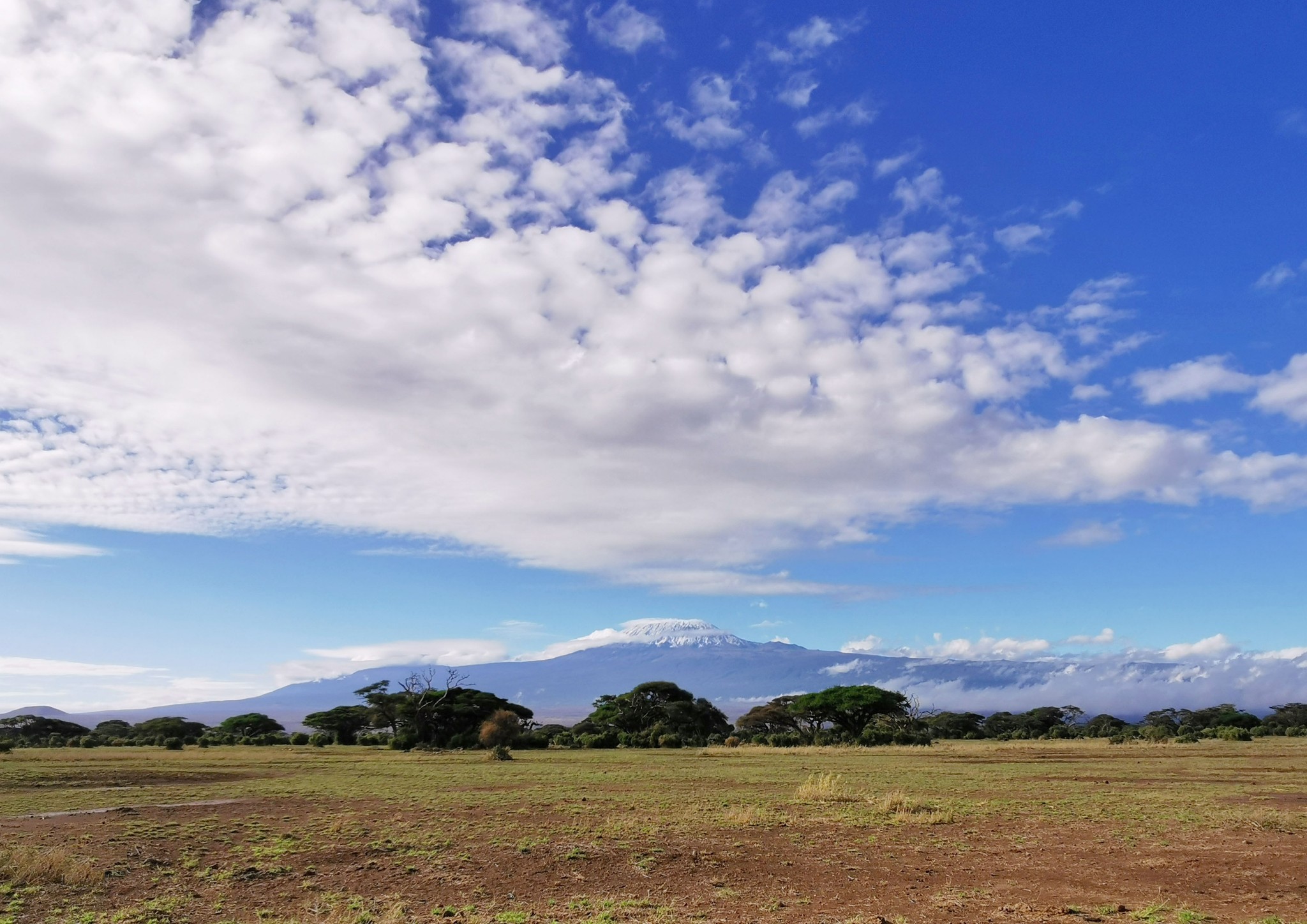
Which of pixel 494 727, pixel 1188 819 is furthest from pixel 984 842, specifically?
pixel 494 727

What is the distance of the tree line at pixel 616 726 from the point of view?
214 feet

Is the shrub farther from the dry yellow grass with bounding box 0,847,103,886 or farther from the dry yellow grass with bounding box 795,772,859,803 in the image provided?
the dry yellow grass with bounding box 0,847,103,886

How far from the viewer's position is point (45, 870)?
491 inches

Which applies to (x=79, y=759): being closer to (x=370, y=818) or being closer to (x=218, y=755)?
(x=218, y=755)

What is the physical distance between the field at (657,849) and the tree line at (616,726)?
3671cm

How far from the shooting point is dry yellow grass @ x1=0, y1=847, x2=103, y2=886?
12141mm

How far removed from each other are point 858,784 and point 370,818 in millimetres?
15719

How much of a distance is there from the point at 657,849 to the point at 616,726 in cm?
6634

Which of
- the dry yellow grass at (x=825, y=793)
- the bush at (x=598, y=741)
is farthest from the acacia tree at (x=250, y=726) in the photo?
the dry yellow grass at (x=825, y=793)

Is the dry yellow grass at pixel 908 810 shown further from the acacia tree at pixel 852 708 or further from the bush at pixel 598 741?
the acacia tree at pixel 852 708

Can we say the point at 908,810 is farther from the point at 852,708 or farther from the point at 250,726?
the point at 250,726

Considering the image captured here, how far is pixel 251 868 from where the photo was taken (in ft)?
43.8

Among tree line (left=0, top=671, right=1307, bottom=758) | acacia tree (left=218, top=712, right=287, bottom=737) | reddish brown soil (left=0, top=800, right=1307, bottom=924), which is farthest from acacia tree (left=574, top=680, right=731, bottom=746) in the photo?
reddish brown soil (left=0, top=800, right=1307, bottom=924)

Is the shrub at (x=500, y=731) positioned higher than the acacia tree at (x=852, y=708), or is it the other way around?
the acacia tree at (x=852, y=708)
